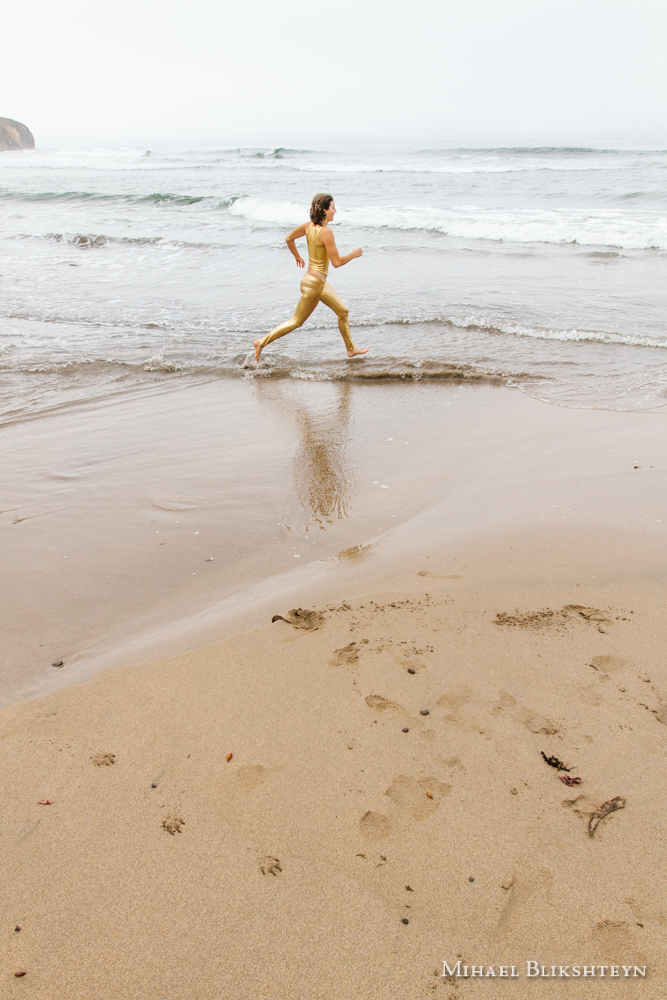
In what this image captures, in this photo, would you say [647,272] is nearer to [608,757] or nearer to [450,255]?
[450,255]

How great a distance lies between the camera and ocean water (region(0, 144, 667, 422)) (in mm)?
7188

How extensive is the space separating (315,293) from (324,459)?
10.2ft

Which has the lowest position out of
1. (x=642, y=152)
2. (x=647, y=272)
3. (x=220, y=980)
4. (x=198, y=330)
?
(x=220, y=980)

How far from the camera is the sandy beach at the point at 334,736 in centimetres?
169

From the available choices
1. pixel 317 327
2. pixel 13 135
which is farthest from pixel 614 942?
pixel 13 135

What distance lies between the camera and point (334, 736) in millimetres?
2312

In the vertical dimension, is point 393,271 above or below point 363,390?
above

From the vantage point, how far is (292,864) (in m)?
1.88

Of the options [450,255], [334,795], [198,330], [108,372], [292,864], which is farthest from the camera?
[450,255]

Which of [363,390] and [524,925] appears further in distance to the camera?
[363,390]

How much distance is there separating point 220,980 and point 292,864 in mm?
341

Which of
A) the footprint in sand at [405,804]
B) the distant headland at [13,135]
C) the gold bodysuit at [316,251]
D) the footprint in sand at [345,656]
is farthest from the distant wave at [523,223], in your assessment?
the distant headland at [13,135]

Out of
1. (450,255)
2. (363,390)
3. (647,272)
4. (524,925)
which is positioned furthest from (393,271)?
(524,925)

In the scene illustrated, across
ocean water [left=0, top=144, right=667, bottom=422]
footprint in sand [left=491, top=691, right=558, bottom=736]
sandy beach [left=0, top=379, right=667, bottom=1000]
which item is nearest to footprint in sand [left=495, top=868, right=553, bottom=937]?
sandy beach [left=0, top=379, right=667, bottom=1000]
